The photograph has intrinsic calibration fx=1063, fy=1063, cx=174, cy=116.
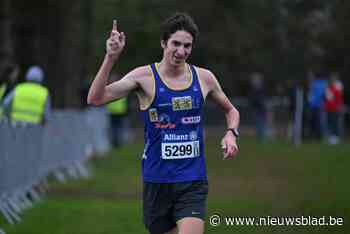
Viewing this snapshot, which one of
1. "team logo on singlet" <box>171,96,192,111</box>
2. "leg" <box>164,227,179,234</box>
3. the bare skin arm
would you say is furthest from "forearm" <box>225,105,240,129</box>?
"leg" <box>164,227,179,234</box>

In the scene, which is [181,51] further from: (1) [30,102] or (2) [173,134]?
(1) [30,102]

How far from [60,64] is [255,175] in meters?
18.1

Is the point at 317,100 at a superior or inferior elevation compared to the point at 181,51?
inferior

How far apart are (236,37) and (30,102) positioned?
4070cm

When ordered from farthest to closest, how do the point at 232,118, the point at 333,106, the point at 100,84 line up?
the point at 333,106 → the point at 232,118 → the point at 100,84

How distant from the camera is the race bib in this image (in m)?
7.58

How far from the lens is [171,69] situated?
7.71 metres

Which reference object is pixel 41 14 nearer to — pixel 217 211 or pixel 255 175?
pixel 255 175

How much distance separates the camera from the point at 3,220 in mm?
13188

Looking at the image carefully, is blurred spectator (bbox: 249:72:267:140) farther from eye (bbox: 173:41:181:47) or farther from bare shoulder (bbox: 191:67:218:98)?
eye (bbox: 173:41:181:47)

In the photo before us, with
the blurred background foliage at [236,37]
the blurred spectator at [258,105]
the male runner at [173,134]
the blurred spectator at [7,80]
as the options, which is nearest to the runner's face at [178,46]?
the male runner at [173,134]

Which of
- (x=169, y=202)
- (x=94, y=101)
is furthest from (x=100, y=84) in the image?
(x=169, y=202)

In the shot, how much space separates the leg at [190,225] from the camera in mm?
7477

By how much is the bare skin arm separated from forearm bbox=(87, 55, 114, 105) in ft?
2.70
